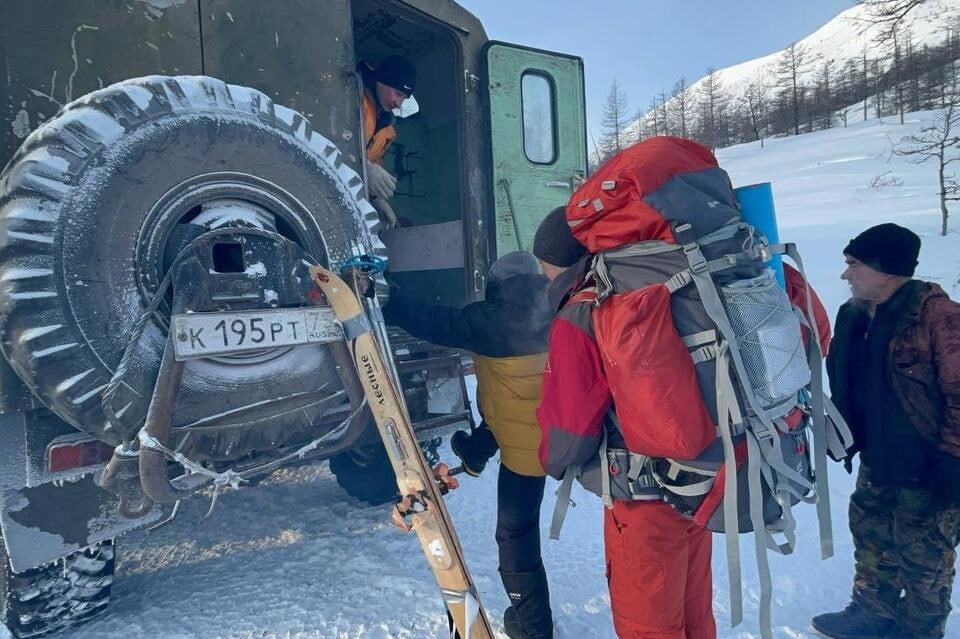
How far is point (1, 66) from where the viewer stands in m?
2.07

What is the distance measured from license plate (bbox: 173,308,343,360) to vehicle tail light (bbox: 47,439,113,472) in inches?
24.8

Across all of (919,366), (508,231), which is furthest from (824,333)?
(508,231)

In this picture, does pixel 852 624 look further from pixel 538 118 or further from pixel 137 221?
pixel 538 118

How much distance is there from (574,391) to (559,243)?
55cm

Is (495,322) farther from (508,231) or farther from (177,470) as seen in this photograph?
(508,231)

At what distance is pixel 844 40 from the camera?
7138cm

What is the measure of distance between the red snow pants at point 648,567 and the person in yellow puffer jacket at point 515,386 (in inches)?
29.6

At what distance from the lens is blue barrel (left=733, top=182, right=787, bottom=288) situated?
6.19 ft

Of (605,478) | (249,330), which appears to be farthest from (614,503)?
(249,330)

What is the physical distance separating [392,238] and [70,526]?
3.24 metres

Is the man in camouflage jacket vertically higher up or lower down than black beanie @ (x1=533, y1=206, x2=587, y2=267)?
lower down

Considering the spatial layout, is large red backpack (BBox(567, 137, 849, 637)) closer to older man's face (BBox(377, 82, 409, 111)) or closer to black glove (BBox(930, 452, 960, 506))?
black glove (BBox(930, 452, 960, 506))

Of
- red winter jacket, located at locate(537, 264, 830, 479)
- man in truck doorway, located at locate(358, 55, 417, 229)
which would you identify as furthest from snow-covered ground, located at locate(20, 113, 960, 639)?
man in truck doorway, located at locate(358, 55, 417, 229)

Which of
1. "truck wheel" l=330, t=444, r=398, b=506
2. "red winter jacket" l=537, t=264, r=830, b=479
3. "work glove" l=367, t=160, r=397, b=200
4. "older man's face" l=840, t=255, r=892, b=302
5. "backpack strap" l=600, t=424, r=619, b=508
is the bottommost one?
"truck wheel" l=330, t=444, r=398, b=506
